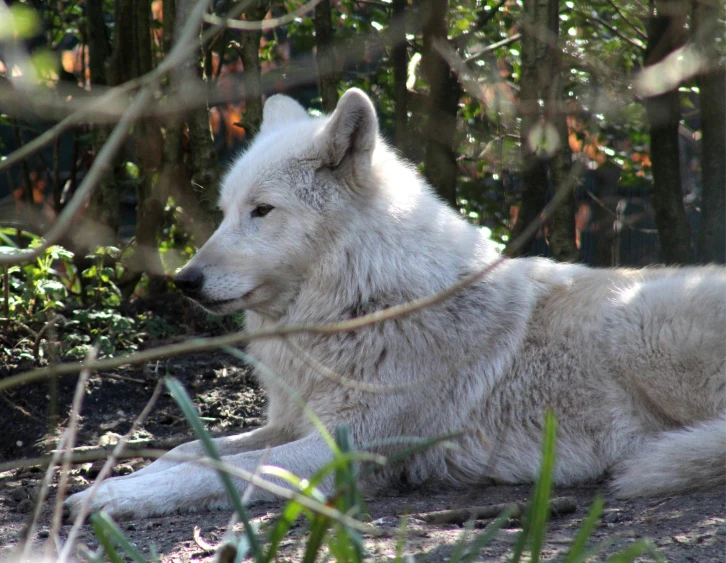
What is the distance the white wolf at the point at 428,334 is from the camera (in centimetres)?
334

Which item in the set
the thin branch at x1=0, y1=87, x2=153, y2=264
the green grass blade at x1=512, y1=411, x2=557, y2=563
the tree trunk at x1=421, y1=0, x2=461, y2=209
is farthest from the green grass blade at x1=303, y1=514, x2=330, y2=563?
the tree trunk at x1=421, y1=0, x2=461, y2=209

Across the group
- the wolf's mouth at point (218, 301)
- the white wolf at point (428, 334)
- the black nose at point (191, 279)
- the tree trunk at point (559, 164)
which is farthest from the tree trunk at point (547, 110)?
the black nose at point (191, 279)

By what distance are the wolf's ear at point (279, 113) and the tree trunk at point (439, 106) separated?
5.66 ft

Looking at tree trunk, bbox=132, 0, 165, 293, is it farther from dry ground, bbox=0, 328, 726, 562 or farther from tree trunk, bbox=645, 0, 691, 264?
tree trunk, bbox=645, 0, 691, 264

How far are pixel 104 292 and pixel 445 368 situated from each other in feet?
10.4

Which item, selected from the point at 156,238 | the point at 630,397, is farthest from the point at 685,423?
the point at 156,238

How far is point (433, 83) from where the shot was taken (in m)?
5.85

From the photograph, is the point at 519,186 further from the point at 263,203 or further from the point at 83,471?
the point at 83,471

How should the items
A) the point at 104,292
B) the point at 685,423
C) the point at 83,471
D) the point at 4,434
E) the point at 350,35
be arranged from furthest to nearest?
the point at 350,35 → the point at 104,292 → the point at 4,434 → the point at 83,471 → the point at 685,423

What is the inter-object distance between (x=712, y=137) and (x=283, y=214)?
11.3 ft

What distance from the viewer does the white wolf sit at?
132 inches

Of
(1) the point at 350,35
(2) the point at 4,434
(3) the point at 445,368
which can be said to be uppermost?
(1) the point at 350,35

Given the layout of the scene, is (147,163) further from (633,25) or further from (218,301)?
(633,25)

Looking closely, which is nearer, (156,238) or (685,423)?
(685,423)
